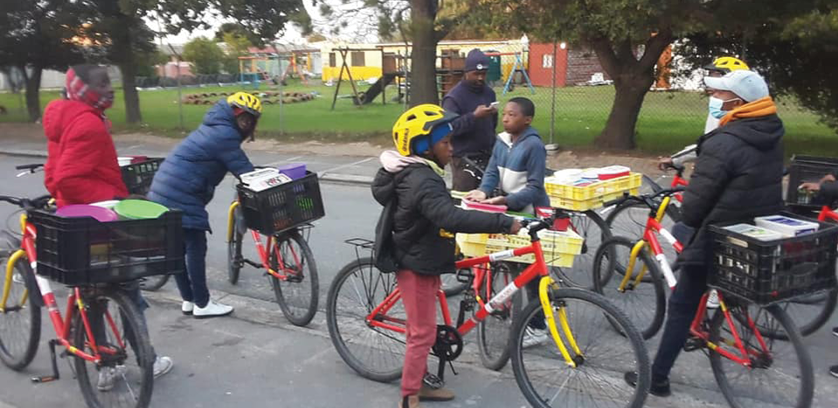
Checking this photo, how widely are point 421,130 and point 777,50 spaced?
1124 cm

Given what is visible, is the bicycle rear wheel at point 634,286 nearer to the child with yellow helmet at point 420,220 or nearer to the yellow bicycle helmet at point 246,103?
the child with yellow helmet at point 420,220

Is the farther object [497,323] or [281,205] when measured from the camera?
[281,205]

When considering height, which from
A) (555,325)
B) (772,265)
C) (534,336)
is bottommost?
(534,336)

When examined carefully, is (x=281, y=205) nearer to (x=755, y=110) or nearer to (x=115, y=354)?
(x=115, y=354)

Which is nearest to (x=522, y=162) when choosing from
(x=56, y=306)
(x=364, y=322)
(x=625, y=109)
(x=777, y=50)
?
(x=364, y=322)

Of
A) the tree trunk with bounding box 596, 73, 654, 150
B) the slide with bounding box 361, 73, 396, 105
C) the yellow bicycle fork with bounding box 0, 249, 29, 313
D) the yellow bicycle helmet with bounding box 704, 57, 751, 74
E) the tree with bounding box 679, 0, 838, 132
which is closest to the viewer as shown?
the yellow bicycle fork with bounding box 0, 249, 29, 313

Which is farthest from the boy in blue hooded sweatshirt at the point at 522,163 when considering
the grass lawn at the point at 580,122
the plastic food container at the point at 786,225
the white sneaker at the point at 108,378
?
the grass lawn at the point at 580,122

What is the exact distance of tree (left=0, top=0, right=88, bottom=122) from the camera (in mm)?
19844

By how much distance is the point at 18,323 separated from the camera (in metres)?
4.93

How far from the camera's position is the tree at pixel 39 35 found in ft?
65.1

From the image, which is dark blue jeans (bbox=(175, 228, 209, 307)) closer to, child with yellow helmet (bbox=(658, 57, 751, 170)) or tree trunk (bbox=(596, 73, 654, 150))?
child with yellow helmet (bbox=(658, 57, 751, 170))

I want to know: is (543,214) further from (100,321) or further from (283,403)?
(100,321)

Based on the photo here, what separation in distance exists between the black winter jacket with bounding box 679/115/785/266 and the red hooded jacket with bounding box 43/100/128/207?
3.29m

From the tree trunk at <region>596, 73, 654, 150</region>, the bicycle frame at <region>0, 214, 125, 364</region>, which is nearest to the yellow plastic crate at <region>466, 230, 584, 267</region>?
the bicycle frame at <region>0, 214, 125, 364</region>
